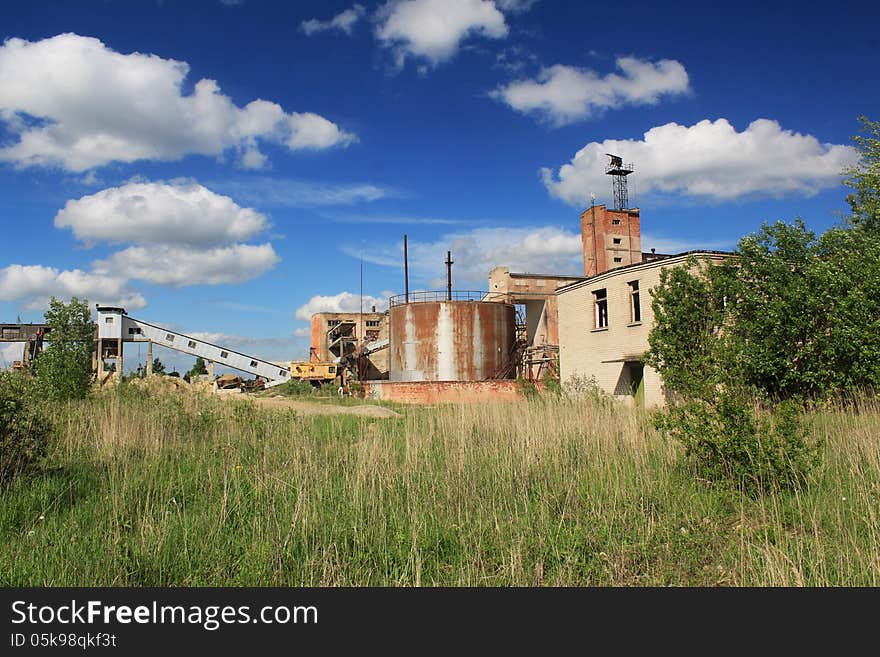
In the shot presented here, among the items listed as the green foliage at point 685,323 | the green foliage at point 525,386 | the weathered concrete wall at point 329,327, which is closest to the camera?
the green foliage at point 685,323

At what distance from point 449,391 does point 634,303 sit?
10.3 m

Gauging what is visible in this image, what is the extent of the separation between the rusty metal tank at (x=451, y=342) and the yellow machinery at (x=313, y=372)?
6.94 meters

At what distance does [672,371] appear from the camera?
1783cm

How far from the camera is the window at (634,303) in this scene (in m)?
21.1

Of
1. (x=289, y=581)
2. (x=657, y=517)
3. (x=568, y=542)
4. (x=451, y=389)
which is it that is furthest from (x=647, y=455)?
(x=451, y=389)

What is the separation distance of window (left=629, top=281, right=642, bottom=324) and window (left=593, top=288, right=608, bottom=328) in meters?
1.44

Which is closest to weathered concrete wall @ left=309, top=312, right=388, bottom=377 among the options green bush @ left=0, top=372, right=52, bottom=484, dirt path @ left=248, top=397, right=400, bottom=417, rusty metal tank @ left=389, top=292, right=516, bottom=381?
rusty metal tank @ left=389, top=292, right=516, bottom=381

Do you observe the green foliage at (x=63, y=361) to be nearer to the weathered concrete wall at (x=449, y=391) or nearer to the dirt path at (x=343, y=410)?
the dirt path at (x=343, y=410)

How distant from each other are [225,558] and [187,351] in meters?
34.7

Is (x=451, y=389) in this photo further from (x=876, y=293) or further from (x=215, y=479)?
(x=215, y=479)

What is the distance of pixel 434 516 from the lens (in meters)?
4.96

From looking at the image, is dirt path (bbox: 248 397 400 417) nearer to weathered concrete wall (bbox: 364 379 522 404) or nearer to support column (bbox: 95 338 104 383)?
weathered concrete wall (bbox: 364 379 522 404)

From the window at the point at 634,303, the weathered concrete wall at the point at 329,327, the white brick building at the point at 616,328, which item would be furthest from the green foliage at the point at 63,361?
the weathered concrete wall at the point at 329,327

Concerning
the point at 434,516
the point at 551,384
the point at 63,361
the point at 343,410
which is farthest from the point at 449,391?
the point at 434,516
